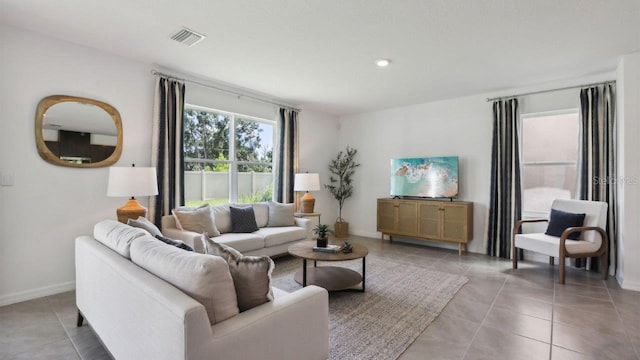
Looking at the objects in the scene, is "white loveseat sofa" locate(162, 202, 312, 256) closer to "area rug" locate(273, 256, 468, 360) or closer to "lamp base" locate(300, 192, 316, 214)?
"area rug" locate(273, 256, 468, 360)

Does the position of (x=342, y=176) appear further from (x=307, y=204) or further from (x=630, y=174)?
(x=630, y=174)

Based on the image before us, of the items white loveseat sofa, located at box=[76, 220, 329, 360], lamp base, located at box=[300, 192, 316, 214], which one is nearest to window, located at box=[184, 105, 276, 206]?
lamp base, located at box=[300, 192, 316, 214]

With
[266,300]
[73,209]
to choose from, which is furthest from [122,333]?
[73,209]

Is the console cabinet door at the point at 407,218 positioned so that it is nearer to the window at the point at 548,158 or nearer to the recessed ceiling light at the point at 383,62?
the window at the point at 548,158

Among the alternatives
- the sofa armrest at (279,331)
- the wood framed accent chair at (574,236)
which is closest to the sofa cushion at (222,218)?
the sofa armrest at (279,331)

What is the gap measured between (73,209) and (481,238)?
5471mm

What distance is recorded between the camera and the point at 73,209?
3.19m

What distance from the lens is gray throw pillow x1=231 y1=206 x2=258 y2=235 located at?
160 inches

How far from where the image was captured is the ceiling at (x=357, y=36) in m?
2.46

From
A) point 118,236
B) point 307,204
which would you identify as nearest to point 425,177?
point 307,204

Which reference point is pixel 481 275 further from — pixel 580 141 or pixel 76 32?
pixel 76 32

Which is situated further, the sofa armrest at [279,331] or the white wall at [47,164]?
the white wall at [47,164]

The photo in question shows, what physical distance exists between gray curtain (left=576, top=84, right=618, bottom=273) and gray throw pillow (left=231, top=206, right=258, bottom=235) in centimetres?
433

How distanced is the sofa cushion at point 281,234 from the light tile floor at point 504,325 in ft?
6.57
